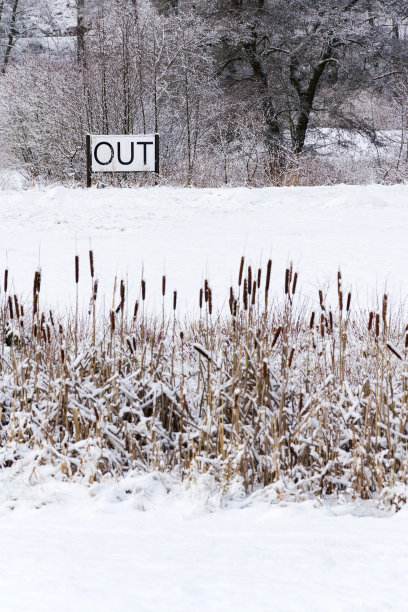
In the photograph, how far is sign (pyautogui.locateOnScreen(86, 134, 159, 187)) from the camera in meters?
12.7

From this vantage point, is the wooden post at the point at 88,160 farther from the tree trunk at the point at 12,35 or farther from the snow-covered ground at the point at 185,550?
the tree trunk at the point at 12,35

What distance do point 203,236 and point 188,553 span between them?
6.32 metres

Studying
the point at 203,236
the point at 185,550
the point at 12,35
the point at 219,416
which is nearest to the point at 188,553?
the point at 185,550

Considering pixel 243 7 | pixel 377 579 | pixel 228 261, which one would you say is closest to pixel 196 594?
pixel 377 579

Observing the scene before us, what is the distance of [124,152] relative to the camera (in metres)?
12.8

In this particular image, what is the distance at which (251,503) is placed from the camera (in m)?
2.69

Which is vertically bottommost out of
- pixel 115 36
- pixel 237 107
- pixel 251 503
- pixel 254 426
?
pixel 251 503

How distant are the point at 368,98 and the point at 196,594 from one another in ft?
70.1

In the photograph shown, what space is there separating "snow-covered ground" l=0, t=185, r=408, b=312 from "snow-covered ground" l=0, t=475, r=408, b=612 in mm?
1743

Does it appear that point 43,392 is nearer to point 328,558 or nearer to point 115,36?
point 328,558

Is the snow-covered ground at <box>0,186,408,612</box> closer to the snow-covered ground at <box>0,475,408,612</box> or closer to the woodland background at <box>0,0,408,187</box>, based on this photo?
the snow-covered ground at <box>0,475,408,612</box>

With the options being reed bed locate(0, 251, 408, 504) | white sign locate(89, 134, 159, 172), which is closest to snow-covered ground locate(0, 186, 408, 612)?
reed bed locate(0, 251, 408, 504)

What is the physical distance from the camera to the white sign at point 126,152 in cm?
1266

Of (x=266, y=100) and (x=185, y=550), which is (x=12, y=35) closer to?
(x=266, y=100)
